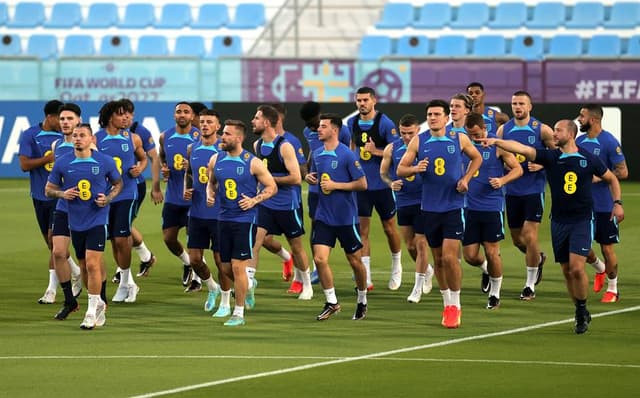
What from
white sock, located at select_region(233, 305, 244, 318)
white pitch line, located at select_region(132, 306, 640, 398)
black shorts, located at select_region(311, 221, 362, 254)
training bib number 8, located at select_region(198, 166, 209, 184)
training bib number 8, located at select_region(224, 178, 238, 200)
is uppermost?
training bib number 8, located at select_region(198, 166, 209, 184)

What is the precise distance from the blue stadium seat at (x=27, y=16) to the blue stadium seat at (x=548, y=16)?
540 inches

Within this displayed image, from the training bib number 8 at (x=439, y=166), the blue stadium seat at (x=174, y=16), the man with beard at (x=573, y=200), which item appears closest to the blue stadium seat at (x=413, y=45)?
the blue stadium seat at (x=174, y=16)

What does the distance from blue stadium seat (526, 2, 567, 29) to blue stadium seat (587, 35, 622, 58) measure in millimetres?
1542

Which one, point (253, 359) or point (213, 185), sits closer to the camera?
point (253, 359)

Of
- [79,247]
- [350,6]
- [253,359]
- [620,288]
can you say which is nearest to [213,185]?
[79,247]

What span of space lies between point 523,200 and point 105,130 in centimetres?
502

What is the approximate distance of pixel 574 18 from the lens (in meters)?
37.3

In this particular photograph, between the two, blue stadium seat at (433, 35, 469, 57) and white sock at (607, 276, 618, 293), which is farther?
blue stadium seat at (433, 35, 469, 57)

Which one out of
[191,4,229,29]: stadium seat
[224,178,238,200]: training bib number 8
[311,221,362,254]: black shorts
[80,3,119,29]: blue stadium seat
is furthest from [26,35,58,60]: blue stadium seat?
[224,178,238,200]: training bib number 8

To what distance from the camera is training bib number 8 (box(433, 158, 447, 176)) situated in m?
14.1

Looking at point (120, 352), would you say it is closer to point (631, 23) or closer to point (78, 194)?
point (78, 194)

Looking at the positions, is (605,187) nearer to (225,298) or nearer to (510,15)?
(225,298)

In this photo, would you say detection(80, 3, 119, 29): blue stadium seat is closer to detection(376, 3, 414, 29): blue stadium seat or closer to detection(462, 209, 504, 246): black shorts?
detection(376, 3, 414, 29): blue stadium seat

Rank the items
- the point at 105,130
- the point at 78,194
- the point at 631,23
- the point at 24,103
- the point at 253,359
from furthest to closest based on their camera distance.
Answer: the point at 631,23 < the point at 24,103 < the point at 105,130 < the point at 78,194 < the point at 253,359
